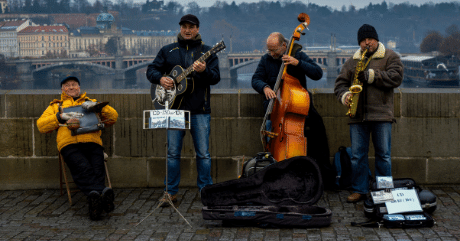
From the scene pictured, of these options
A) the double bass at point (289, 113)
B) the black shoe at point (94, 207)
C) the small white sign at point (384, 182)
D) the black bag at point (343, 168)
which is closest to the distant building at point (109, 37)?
the black bag at point (343, 168)

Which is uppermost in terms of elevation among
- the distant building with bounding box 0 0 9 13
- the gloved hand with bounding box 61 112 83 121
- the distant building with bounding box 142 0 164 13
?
the distant building with bounding box 142 0 164 13

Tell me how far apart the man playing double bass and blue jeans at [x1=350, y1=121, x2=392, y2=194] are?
418mm

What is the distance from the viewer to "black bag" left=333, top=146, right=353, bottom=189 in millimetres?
5156

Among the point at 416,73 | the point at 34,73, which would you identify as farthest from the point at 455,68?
the point at 34,73

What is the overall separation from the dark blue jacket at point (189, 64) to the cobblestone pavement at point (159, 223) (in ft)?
2.91

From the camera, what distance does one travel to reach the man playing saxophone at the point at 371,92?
174 inches

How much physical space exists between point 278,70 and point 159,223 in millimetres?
1701

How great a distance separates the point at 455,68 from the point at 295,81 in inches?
3846

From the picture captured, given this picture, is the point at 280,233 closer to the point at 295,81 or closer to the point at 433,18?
the point at 295,81

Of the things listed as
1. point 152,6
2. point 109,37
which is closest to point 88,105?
point 109,37

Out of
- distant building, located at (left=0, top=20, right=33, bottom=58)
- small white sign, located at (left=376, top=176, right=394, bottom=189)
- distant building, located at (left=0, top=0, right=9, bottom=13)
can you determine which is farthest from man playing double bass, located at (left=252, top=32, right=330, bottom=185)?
distant building, located at (left=0, top=0, right=9, bottom=13)

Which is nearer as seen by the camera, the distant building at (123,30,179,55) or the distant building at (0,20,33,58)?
the distant building at (0,20,33,58)

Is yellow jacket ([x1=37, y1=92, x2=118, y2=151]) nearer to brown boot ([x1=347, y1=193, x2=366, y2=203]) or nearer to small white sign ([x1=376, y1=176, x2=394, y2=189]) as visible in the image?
brown boot ([x1=347, y1=193, x2=366, y2=203])

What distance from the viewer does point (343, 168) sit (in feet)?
17.1
